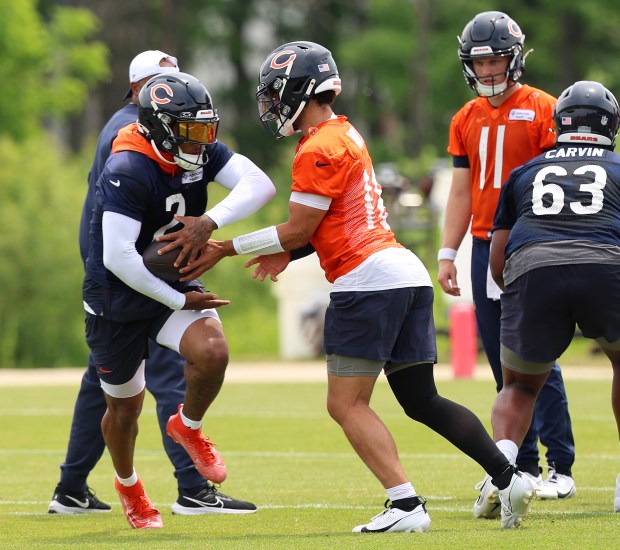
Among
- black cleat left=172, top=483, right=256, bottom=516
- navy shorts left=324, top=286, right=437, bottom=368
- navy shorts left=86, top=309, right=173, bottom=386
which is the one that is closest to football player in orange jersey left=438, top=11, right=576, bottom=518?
navy shorts left=324, top=286, right=437, bottom=368

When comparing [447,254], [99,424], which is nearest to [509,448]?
[447,254]

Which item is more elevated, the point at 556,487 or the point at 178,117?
the point at 178,117

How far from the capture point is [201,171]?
7016mm

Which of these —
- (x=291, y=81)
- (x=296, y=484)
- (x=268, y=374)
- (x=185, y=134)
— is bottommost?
(x=268, y=374)

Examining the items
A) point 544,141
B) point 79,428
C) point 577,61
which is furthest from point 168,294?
point 577,61

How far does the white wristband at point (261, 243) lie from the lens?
6.56m

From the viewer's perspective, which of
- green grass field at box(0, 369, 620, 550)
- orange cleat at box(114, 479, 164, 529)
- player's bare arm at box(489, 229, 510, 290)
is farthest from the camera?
orange cleat at box(114, 479, 164, 529)

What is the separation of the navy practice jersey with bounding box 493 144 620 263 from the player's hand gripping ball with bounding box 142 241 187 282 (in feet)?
5.30

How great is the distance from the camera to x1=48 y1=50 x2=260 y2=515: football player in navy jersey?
770cm

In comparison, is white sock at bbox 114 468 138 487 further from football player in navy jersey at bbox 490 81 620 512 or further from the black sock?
the black sock

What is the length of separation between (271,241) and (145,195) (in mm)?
669

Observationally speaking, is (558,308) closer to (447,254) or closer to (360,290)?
(360,290)

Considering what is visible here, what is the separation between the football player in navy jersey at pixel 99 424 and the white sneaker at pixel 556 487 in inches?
67.6

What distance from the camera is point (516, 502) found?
6.38 meters
